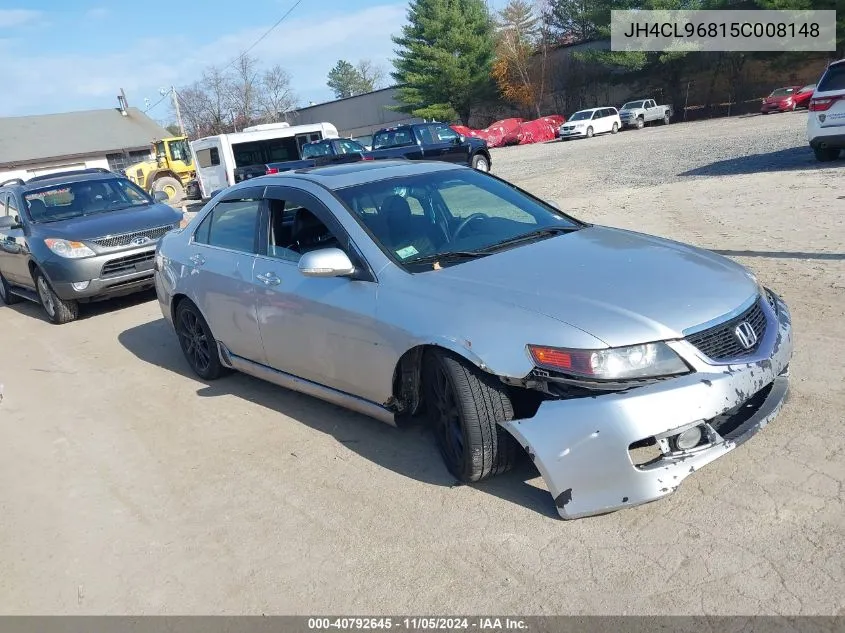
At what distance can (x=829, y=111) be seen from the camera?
499 inches

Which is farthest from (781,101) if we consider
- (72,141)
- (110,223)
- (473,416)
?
(72,141)

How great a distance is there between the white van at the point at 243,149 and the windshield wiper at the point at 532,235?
18138 mm

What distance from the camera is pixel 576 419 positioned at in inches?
120

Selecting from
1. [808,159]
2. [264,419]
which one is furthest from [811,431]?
[808,159]

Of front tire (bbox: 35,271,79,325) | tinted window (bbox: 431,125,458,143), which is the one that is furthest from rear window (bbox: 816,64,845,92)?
front tire (bbox: 35,271,79,325)

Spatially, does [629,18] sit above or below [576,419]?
above

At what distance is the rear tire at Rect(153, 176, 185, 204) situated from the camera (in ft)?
95.1

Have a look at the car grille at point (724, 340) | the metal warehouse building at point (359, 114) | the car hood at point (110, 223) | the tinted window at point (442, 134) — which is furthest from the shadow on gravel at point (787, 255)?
the metal warehouse building at point (359, 114)

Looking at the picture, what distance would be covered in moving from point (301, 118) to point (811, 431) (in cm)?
7157

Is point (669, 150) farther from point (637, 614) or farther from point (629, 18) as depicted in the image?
point (629, 18)

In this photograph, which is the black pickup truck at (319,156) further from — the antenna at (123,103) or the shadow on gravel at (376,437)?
the antenna at (123,103)

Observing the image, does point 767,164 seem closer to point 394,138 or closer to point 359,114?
point 394,138

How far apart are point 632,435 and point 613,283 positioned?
0.85m

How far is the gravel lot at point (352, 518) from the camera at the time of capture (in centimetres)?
287
